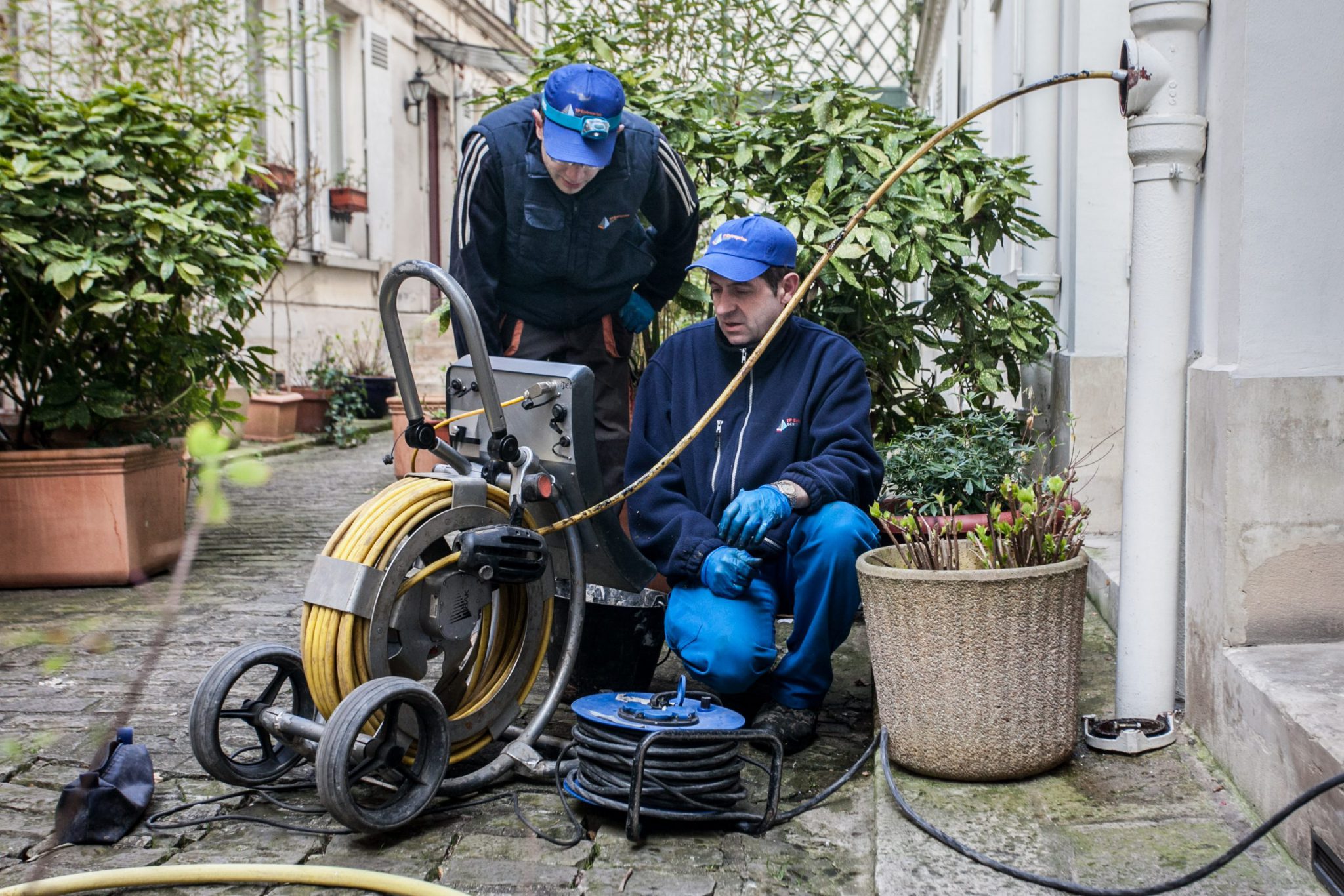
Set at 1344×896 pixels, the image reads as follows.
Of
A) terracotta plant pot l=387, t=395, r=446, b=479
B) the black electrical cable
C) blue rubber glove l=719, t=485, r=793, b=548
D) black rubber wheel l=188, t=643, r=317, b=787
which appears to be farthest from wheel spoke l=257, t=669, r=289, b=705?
terracotta plant pot l=387, t=395, r=446, b=479

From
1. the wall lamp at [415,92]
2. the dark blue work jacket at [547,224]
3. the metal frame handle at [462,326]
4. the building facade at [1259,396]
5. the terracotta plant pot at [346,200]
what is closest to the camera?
the building facade at [1259,396]

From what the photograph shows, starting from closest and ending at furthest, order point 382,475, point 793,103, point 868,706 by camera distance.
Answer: point 868,706 < point 793,103 < point 382,475

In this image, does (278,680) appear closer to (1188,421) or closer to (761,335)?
(761,335)

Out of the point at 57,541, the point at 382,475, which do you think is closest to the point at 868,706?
the point at 57,541

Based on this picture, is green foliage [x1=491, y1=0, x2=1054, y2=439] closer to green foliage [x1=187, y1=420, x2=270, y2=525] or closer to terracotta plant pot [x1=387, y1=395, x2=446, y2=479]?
terracotta plant pot [x1=387, y1=395, x2=446, y2=479]

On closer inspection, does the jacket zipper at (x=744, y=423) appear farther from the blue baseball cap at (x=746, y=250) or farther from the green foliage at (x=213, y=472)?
the green foliage at (x=213, y=472)

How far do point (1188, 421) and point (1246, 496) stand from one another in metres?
0.34

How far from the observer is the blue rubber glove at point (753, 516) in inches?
122

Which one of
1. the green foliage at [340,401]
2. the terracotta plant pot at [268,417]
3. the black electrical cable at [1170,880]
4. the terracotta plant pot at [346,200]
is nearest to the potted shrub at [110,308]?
the black electrical cable at [1170,880]

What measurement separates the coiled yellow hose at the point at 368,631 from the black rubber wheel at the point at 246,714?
16cm

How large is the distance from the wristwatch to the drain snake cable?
27 cm

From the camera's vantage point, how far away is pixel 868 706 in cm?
374

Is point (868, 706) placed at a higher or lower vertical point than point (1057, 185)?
lower

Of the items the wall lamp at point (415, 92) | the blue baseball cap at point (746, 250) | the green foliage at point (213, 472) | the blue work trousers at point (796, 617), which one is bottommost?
the blue work trousers at point (796, 617)
